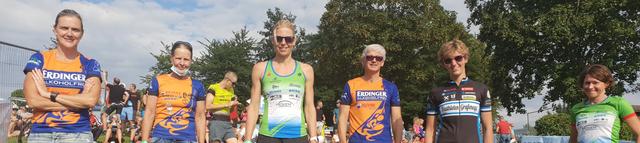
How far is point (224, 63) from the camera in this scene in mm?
59094

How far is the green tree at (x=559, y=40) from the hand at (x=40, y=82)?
105 feet

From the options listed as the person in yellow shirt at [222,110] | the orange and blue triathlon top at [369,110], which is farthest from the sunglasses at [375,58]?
the person in yellow shirt at [222,110]

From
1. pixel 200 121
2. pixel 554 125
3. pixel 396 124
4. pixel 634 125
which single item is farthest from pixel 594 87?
pixel 554 125

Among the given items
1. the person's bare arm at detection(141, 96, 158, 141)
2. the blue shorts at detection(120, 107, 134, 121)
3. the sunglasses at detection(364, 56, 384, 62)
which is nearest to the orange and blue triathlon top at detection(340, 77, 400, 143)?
the sunglasses at detection(364, 56, 384, 62)

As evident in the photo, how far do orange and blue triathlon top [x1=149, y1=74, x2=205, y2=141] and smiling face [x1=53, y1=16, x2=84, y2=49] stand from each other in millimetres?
2036

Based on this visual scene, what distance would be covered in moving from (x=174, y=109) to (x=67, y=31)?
2.20 meters

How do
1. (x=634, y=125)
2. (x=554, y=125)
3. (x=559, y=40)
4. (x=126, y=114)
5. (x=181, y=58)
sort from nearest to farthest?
(x=634, y=125), (x=181, y=58), (x=126, y=114), (x=554, y=125), (x=559, y=40)

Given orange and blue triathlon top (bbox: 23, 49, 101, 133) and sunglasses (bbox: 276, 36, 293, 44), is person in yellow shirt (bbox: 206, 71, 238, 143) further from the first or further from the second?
orange and blue triathlon top (bbox: 23, 49, 101, 133)

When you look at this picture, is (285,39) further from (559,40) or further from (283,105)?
(559,40)

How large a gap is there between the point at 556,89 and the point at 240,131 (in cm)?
2390

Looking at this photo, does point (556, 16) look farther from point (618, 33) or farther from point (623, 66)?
point (623, 66)

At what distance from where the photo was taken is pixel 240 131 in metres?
20.0

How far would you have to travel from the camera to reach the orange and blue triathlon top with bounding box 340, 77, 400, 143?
7.02 m

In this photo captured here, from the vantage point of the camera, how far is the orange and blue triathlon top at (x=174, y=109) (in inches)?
285
